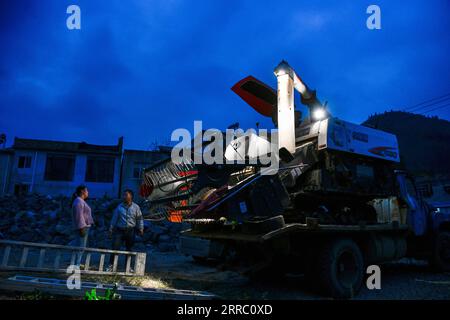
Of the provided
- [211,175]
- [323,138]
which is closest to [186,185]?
[211,175]

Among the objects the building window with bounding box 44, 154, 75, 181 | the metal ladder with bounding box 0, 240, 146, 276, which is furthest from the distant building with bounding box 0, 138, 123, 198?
the metal ladder with bounding box 0, 240, 146, 276

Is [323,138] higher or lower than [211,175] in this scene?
higher

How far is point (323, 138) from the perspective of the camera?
5660 millimetres

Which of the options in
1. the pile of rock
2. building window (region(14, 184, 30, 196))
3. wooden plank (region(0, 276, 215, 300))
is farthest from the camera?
building window (region(14, 184, 30, 196))

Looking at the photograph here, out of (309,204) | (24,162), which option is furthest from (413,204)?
(24,162)

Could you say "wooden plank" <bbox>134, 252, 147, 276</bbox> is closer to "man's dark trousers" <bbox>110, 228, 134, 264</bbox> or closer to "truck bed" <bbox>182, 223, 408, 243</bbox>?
"truck bed" <bbox>182, 223, 408, 243</bbox>

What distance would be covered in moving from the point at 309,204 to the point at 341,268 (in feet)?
4.13

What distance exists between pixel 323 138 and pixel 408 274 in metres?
4.20

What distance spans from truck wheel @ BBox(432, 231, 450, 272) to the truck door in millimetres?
431

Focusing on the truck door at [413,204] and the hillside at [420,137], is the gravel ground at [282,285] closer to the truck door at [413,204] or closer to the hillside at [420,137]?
the truck door at [413,204]

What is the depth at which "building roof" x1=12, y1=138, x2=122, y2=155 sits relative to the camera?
25.7 meters

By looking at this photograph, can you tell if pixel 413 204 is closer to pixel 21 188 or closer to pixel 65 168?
pixel 65 168

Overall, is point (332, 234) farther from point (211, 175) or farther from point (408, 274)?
point (408, 274)
